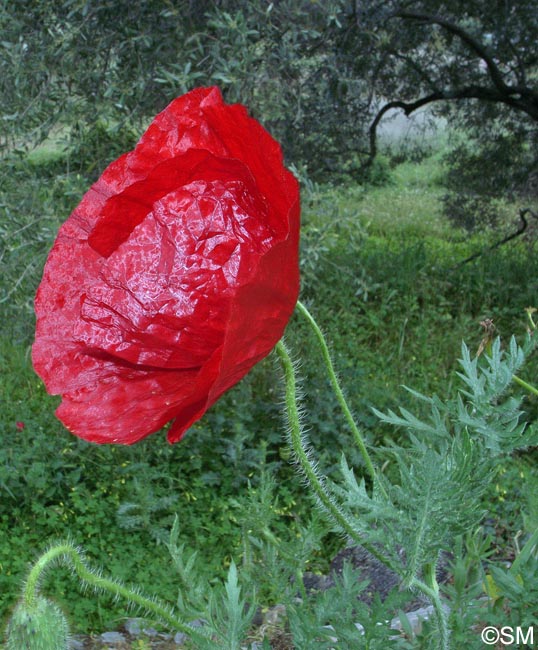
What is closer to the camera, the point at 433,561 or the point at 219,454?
the point at 433,561

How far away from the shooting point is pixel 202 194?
106cm

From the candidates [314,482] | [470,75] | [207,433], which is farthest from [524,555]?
[470,75]

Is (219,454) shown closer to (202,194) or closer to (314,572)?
(314,572)

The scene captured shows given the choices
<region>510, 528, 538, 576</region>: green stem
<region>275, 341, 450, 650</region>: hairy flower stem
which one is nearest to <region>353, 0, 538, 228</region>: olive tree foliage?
<region>510, 528, 538, 576</region>: green stem

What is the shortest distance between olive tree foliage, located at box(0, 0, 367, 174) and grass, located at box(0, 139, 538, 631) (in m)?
0.27

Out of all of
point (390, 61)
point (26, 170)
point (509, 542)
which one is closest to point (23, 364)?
point (26, 170)

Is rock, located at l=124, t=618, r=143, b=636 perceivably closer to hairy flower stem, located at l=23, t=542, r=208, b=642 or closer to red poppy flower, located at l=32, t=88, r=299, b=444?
hairy flower stem, located at l=23, t=542, r=208, b=642

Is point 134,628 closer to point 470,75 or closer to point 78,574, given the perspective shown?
point 78,574

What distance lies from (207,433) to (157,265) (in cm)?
210

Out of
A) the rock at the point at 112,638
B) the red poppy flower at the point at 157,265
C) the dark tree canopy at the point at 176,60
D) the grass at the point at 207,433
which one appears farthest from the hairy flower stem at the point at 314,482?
the dark tree canopy at the point at 176,60

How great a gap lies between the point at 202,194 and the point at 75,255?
18 cm

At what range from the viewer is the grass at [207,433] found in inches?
106

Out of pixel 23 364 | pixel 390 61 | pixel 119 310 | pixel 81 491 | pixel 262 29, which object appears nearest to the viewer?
pixel 119 310

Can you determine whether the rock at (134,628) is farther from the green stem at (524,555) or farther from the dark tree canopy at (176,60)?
the dark tree canopy at (176,60)
